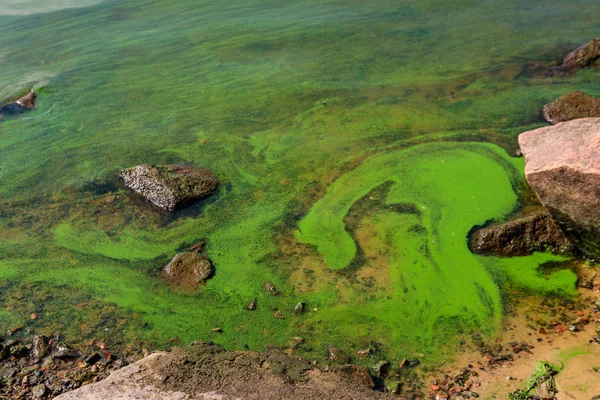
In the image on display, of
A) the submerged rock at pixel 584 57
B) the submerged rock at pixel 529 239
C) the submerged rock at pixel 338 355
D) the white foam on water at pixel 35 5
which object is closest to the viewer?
the submerged rock at pixel 338 355

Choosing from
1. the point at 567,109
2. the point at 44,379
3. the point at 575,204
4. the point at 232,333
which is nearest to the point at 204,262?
the point at 232,333

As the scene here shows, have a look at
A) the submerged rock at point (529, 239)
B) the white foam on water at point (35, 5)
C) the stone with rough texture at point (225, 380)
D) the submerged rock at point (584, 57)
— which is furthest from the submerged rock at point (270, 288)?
the white foam on water at point (35, 5)

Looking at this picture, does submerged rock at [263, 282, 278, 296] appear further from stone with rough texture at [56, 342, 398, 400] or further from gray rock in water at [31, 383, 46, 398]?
gray rock in water at [31, 383, 46, 398]

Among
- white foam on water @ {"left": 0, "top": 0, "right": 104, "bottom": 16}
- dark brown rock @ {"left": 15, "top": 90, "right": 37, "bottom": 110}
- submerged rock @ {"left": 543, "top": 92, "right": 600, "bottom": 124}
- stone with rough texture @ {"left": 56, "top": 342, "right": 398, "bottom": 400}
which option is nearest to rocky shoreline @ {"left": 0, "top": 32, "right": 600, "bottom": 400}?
stone with rough texture @ {"left": 56, "top": 342, "right": 398, "bottom": 400}

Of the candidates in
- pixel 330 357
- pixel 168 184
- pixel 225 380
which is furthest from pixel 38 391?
pixel 168 184

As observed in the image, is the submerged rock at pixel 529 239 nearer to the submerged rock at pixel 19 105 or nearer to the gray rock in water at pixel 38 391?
the gray rock in water at pixel 38 391

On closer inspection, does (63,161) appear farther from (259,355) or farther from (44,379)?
(259,355)

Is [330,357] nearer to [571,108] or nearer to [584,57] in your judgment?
[571,108]
